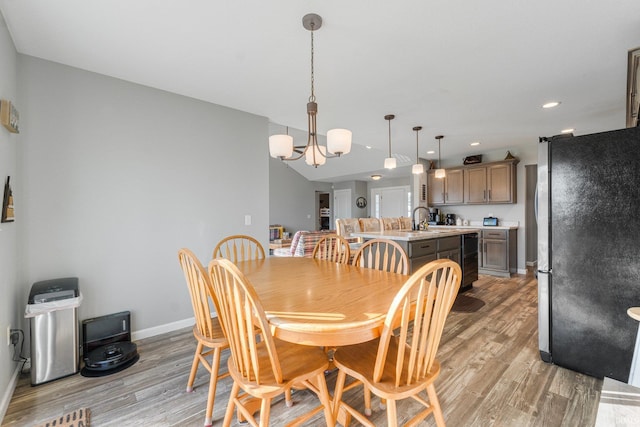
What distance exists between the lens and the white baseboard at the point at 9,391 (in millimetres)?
1680

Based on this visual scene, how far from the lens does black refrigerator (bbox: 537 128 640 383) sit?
72.5 inches

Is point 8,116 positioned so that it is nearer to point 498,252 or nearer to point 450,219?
point 498,252

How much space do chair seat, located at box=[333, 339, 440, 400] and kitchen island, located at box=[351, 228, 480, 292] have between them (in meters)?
1.76

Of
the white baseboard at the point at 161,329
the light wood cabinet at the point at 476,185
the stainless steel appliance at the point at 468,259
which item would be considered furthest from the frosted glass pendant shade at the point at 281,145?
the light wood cabinet at the point at 476,185

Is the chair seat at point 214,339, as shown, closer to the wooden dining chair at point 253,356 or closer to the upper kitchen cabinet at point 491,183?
the wooden dining chair at point 253,356

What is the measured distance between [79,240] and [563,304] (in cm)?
385

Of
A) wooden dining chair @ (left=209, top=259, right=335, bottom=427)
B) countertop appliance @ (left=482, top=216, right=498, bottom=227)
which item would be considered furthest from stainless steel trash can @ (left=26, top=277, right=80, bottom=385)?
countertop appliance @ (left=482, top=216, right=498, bottom=227)

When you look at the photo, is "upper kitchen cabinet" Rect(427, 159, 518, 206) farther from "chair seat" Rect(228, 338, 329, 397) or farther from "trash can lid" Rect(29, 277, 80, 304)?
"trash can lid" Rect(29, 277, 80, 304)

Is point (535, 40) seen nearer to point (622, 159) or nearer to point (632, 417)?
point (622, 159)

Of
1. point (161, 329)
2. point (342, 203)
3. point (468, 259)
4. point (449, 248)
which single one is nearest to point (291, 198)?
point (342, 203)

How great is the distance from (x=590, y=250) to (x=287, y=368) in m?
2.18

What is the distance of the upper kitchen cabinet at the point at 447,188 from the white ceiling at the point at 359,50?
8.12 ft

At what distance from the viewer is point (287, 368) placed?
1293 mm

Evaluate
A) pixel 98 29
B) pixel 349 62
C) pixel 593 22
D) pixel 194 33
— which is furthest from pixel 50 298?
pixel 593 22
